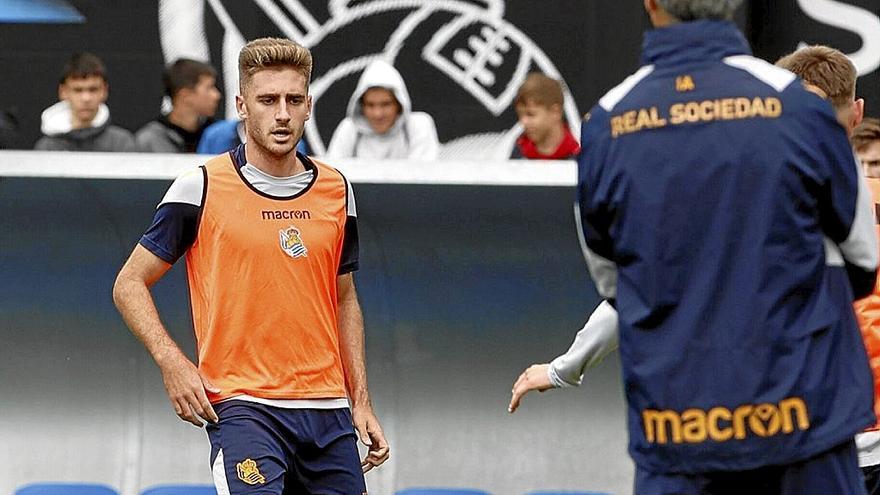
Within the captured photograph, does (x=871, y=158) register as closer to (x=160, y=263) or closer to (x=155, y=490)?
(x=160, y=263)

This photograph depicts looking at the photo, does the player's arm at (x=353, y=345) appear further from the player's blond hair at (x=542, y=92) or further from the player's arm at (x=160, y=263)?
the player's blond hair at (x=542, y=92)

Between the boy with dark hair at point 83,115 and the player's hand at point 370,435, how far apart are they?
10.9ft

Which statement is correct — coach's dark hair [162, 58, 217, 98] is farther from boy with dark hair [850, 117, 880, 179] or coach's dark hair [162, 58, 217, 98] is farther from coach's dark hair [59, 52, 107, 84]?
boy with dark hair [850, 117, 880, 179]

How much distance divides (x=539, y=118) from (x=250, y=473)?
11.9ft

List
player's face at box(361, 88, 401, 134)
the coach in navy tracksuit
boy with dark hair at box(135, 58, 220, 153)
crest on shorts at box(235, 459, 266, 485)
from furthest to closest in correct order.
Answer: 1. boy with dark hair at box(135, 58, 220, 153)
2. player's face at box(361, 88, 401, 134)
3. crest on shorts at box(235, 459, 266, 485)
4. the coach in navy tracksuit

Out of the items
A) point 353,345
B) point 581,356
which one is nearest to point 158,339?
point 353,345

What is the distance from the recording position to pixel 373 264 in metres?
9.09

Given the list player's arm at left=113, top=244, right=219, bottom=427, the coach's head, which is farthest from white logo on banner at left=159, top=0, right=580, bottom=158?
the coach's head

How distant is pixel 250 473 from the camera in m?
5.83

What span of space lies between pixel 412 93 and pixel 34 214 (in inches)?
79.7

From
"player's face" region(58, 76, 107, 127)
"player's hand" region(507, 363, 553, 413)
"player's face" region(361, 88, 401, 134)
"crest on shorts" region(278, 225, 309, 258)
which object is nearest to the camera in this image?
"player's hand" region(507, 363, 553, 413)

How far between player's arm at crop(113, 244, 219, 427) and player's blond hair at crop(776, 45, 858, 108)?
207cm

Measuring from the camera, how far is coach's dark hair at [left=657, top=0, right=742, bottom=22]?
407 centimetres

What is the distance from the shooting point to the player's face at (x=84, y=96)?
9.33m
